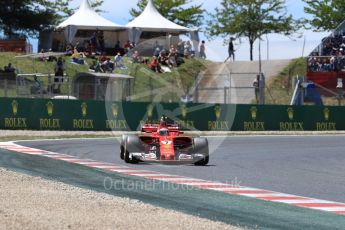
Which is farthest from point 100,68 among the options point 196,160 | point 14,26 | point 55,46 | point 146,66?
point 196,160

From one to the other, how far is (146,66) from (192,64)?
6.15 m

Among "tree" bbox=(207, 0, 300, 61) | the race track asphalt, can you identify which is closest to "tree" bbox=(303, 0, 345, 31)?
"tree" bbox=(207, 0, 300, 61)

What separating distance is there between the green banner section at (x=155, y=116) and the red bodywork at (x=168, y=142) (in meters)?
13.6

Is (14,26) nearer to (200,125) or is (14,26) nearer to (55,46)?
(55,46)

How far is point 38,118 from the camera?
31.4 m

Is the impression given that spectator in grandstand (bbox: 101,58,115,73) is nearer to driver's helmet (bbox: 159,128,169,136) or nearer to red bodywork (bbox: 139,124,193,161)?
red bodywork (bbox: 139,124,193,161)

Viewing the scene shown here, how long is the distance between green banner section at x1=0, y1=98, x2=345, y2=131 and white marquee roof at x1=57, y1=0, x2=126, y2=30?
1231 cm

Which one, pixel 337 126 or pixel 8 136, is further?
pixel 337 126

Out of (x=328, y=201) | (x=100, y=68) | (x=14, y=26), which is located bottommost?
(x=328, y=201)

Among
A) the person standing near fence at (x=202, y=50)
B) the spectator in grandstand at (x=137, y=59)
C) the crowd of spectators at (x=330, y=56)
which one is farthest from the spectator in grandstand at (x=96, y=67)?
the crowd of spectators at (x=330, y=56)

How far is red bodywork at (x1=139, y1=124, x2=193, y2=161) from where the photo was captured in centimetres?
1742

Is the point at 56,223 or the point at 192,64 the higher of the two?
the point at 192,64

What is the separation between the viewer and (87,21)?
1857 inches

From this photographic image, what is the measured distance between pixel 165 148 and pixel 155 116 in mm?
16425
